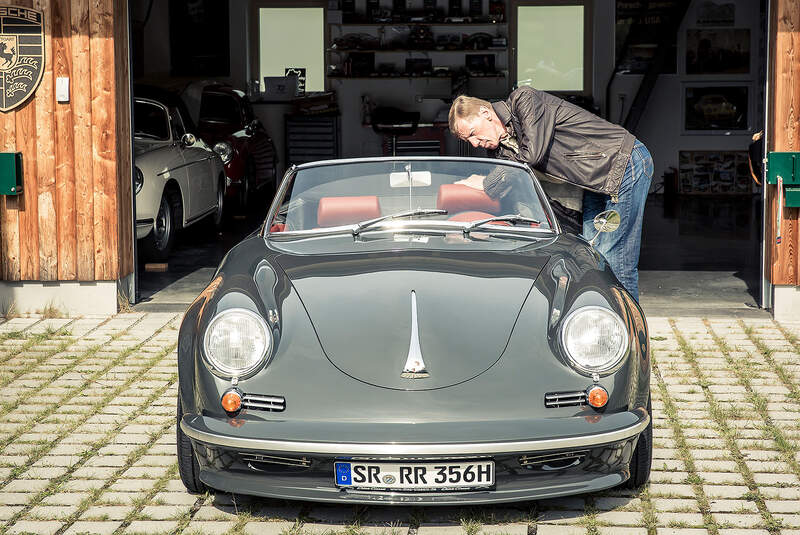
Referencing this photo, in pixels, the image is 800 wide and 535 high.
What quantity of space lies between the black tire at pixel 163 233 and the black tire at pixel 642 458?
6548 mm

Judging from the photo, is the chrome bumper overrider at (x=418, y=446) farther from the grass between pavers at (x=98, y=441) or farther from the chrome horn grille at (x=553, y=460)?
the grass between pavers at (x=98, y=441)

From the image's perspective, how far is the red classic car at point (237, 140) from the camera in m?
13.3

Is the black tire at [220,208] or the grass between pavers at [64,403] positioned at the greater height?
the black tire at [220,208]

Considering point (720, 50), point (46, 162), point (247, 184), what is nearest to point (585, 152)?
point (46, 162)

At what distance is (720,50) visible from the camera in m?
17.0

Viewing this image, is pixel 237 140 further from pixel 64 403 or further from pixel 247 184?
pixel 64 403

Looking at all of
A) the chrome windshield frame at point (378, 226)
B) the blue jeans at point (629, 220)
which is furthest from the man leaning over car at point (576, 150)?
the chrome windshield frame at point (378, 226)

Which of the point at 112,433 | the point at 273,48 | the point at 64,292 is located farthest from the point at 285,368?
the point at 273,48

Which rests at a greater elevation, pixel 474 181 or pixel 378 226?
pixel 474 181

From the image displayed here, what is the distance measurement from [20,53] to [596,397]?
18.1 feet

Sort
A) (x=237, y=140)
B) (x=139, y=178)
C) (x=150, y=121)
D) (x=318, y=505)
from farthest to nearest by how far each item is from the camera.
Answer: (x=237, y=140) → (x=150, y=121) → (x=139, y=178) → (x=318, y=505)

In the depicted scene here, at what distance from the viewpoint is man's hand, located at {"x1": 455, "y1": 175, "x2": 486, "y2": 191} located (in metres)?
4.89

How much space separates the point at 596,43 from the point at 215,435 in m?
15.3

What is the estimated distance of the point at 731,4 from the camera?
1700cm
